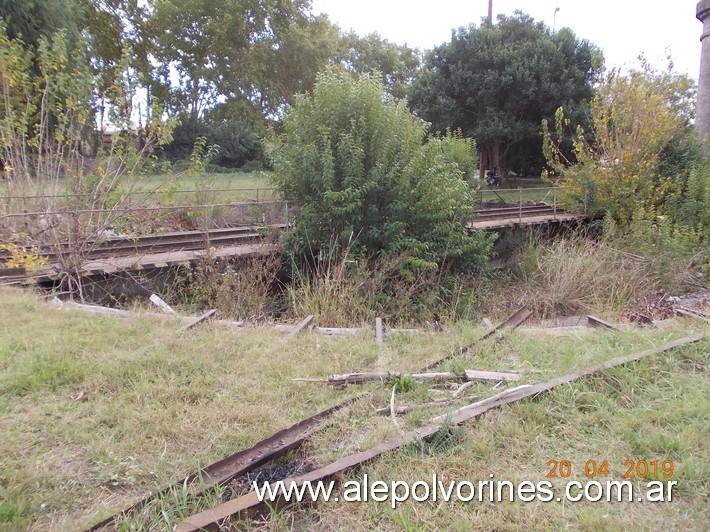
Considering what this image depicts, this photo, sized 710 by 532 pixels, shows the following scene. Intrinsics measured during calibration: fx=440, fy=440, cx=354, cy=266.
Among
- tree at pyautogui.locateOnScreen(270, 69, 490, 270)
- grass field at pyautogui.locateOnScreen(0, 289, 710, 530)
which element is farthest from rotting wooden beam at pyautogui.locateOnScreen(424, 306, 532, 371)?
tree at pyautogui.locateOnScreen(270, 69, 490, 270)

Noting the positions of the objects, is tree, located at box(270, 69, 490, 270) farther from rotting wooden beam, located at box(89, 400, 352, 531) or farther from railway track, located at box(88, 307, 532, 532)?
rotting wooden beam, located at box(89, 400, 352, 531)

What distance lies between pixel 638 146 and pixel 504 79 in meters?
10.2

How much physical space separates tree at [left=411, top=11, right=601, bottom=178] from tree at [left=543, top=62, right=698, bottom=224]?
27.0ft

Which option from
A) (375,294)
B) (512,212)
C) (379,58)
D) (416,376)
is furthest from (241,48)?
(416,376)

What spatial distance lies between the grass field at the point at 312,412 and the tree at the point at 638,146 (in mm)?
10565

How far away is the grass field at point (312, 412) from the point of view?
222cm

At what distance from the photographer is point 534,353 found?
415 centimetres

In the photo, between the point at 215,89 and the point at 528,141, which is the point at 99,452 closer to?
the point at 528,141

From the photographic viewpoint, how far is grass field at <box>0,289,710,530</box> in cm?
222

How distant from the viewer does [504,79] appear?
857 inches

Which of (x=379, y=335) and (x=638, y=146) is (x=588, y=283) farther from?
(x=638, y=146)

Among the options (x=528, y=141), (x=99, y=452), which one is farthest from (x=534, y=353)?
(x=528, y=141)

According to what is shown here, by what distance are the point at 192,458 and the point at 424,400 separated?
1660 mm

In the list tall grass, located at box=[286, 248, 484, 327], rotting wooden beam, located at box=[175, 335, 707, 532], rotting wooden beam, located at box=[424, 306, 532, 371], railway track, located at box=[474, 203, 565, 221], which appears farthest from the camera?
railway track, located at box=[474, 203, 565, 221]
